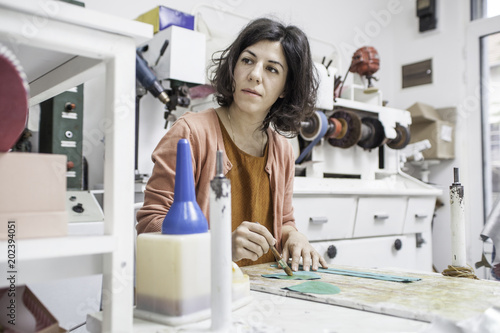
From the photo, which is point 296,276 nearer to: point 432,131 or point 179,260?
point 179,260

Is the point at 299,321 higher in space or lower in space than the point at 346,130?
lower

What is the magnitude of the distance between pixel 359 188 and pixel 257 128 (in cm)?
94

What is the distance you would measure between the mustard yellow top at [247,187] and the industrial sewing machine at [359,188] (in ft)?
1.80

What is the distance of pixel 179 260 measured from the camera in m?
0.51

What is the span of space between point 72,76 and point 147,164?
121 centimetres

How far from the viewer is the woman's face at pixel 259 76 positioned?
3.97 feet

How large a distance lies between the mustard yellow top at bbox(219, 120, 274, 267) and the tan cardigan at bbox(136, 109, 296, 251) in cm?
3

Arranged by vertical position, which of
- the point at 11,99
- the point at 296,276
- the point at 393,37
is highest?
the point at 393,37

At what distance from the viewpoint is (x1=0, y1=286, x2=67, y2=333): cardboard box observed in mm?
506

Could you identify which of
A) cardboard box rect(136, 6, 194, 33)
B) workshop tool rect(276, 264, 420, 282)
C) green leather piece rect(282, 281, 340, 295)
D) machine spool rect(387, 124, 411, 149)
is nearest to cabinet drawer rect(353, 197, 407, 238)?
machine spool rect(387, 124, 411, 149)

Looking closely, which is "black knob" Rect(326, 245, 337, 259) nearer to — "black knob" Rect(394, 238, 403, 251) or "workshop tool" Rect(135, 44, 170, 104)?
"black knob" Rect(394, 238, 403, 251)

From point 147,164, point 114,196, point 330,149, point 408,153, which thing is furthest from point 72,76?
point 408,153

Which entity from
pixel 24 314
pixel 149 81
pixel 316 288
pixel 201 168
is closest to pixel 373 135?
pixel 149 81

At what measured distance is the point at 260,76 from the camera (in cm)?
121
